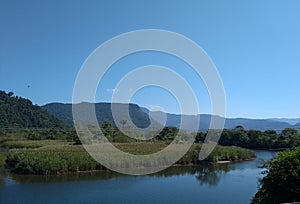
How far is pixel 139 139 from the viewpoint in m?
34.9

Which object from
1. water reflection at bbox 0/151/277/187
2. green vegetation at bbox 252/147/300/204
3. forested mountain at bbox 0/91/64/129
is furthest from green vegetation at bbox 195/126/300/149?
green vegetation at bbox 252/147/300/204

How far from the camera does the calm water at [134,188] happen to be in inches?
579

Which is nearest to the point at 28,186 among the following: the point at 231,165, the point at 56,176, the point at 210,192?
the point at 56,176

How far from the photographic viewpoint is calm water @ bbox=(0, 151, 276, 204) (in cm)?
1470

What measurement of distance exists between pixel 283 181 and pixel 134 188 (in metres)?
11.1

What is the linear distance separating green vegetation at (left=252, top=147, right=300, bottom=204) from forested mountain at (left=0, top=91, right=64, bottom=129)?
125 ft

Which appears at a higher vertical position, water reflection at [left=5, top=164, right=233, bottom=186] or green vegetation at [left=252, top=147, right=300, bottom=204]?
green vegetation at [left=252, top=147, right=300, bottom=204]

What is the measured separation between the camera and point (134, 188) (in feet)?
55.4

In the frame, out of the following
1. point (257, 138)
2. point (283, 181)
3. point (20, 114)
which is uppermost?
point (20, 114)

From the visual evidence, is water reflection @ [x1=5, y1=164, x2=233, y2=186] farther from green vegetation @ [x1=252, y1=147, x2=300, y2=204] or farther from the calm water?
green vegetation @ [x1=252, y1=147, x2=300, y2=204]

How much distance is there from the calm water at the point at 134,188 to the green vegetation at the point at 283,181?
7778 millimetres

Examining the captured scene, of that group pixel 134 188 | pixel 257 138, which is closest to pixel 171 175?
pixel 134 188

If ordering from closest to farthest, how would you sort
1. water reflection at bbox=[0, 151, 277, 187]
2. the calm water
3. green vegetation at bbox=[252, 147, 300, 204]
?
green vegetation at bbox=[252, 147, 300, 204] < the calm water < water reflection at bbox=[0, 151, 277, 187]

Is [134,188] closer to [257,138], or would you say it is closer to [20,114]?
[257,138]
